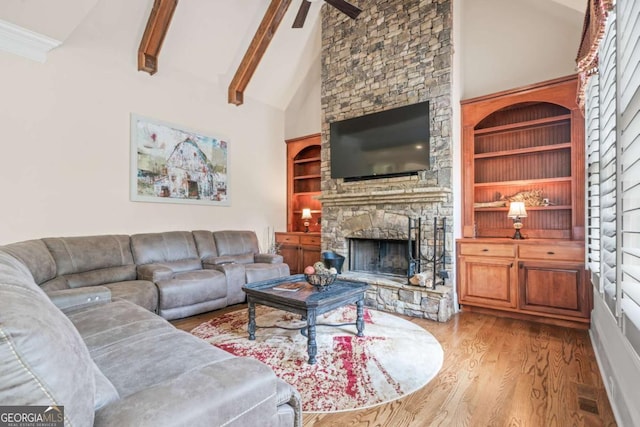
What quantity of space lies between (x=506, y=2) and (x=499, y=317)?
3.90m

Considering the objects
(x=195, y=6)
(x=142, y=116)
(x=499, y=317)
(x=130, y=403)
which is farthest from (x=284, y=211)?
(x=130, y=403)

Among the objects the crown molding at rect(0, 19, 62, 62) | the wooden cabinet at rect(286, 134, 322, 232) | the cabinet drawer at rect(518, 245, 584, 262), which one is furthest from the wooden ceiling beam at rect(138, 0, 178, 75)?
the cabinet drawer at rect(518, 245, 584, 262)

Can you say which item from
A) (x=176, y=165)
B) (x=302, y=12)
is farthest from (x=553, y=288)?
(x=176, y=165)

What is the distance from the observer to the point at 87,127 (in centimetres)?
387

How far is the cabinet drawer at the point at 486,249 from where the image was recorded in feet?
12.2

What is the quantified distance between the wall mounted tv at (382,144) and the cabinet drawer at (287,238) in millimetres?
1402

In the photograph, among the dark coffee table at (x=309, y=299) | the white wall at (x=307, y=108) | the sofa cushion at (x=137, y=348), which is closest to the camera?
the sofa cushion at (x=137, y=348)

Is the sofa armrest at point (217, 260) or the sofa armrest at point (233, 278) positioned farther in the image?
the sofa armrest at point (217, 260)

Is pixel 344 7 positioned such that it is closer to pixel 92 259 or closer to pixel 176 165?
pixel 176 165

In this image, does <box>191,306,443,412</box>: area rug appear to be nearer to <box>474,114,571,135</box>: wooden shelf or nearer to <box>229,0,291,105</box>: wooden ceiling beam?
<box>474,114,571,135</box>: wooden shelf

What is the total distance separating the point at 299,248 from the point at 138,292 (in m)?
2.87

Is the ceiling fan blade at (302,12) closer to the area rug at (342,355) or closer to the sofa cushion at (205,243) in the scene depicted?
the sofa cushion at (205,243)

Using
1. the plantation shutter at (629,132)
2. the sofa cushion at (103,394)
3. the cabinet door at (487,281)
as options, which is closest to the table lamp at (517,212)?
the cabinet door at (487,281)
